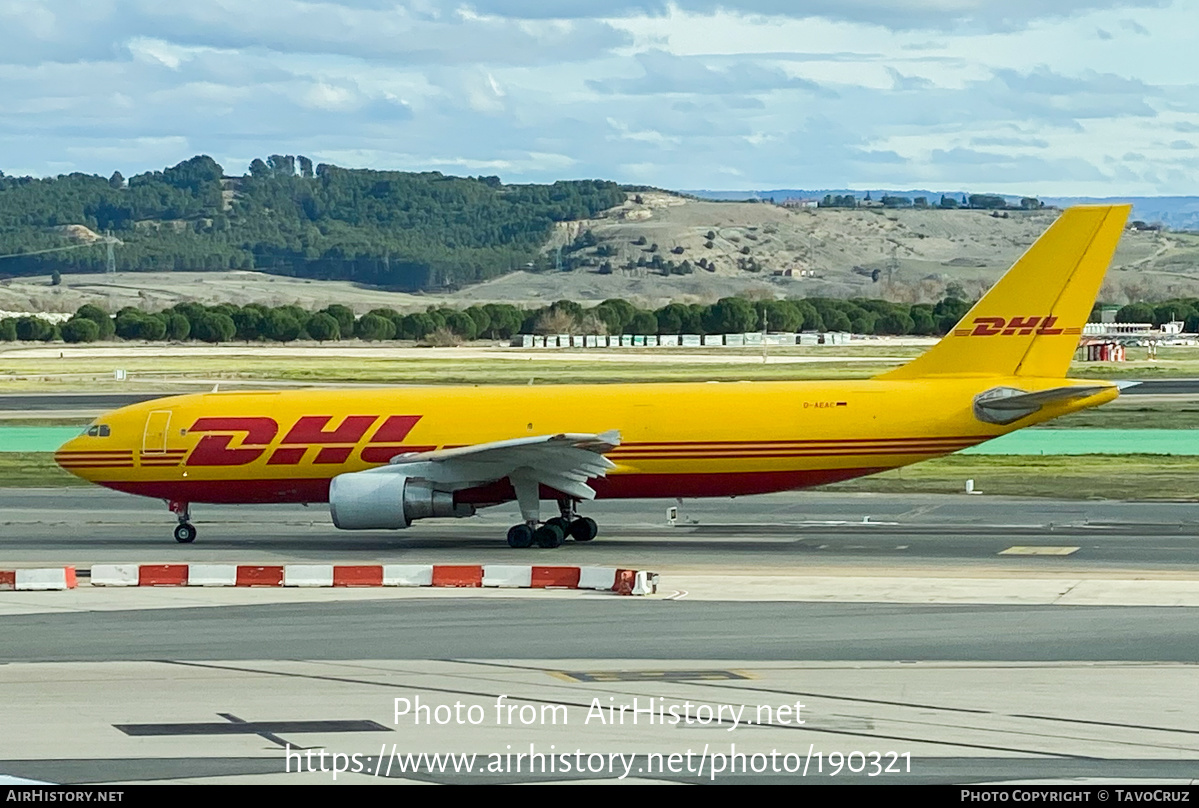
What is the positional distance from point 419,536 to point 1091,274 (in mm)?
14971

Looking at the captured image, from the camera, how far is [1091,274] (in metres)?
33.1

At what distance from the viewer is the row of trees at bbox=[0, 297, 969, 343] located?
130 m

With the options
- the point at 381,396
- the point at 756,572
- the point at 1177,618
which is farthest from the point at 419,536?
the point at 1177,618

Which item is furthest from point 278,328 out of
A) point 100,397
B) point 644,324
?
point 100,397

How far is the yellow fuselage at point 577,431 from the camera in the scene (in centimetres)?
3312

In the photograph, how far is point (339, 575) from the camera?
92.1 ft

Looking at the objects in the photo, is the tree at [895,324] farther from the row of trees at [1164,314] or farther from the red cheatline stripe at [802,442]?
the red cheatline stripe at [802,442]

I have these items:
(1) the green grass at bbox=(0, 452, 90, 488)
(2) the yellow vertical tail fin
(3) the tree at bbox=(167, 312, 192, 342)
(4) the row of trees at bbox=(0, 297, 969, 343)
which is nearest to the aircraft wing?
(2) the yellow vertical tail fin

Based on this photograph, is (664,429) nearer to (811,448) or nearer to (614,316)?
(811,448)

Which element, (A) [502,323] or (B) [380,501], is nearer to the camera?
Result: (B) [380,501]

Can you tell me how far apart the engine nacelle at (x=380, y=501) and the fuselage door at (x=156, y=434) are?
4.77 meters

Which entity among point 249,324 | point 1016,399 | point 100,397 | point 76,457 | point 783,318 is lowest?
point 100,397

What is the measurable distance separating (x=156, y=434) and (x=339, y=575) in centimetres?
976
